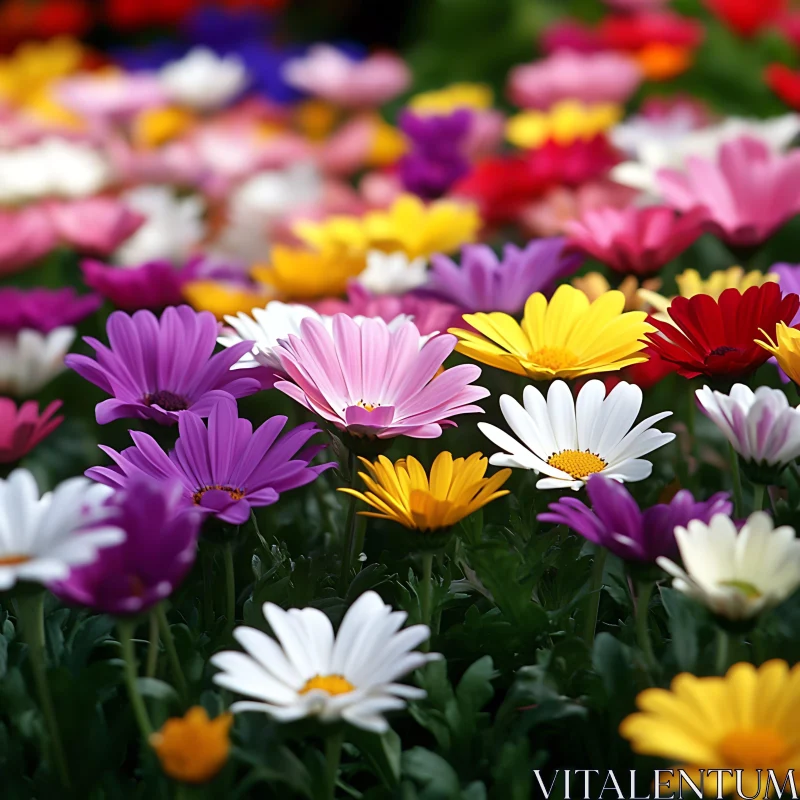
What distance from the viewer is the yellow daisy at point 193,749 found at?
0.49m

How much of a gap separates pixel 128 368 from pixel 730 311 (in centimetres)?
44

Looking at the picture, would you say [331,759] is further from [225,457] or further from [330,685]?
[225,457]

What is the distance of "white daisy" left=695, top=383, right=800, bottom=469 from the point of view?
2.02 feet

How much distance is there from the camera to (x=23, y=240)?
1.43 m

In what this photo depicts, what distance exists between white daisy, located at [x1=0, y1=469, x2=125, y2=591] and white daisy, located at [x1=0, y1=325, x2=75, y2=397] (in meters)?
0.43

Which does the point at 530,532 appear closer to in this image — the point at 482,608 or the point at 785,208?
the point at 482,608

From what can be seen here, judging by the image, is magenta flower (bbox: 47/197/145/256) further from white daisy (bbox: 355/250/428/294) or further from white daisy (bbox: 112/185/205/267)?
white daisy (bbox: 355/250/428/294)

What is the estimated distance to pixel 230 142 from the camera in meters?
1.91

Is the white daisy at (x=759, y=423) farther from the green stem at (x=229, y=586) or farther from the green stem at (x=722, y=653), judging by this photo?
the green stem at (x=229, y=586)

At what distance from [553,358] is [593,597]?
0.19 metres

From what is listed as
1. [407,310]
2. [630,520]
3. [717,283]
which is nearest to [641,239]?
[717,283]

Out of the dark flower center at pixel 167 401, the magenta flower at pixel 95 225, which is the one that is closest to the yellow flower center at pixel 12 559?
the dark flower center at pixel 167 401

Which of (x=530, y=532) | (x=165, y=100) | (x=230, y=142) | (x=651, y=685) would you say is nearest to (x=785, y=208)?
(x=530, y=532)

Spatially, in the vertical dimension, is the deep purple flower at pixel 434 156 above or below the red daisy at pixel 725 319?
above
